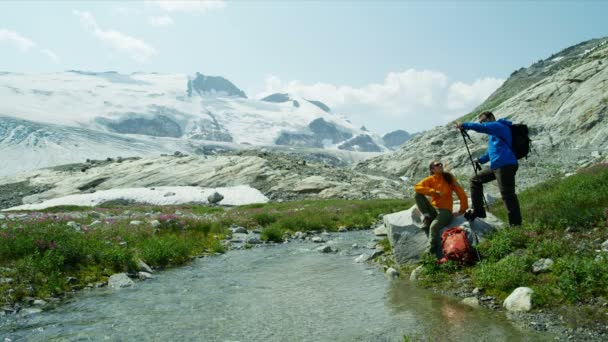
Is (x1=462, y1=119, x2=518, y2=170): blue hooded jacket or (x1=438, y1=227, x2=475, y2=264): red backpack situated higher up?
(x1=462, y1=119, x2=518, y2=170): blue hooded jacket

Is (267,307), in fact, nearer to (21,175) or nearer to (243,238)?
(243,238)

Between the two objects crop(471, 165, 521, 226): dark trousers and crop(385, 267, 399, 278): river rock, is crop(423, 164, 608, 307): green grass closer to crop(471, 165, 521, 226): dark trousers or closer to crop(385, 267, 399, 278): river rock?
crop(471, 165, 521, 226): dark trousers

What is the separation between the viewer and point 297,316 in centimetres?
834

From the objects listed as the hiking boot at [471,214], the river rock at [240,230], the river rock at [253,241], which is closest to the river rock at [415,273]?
the hiking boot at [471,214]

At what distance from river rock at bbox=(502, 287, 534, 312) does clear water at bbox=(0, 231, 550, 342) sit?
392 millimetres

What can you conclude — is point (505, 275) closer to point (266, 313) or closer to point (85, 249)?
point (266, 313)

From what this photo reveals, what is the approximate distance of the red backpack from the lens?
401 inches

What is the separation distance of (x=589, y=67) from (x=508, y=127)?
2533 inches

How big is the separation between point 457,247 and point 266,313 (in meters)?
4.91

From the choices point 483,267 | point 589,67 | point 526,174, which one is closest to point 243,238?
point 483,267

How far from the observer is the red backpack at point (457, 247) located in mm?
10195

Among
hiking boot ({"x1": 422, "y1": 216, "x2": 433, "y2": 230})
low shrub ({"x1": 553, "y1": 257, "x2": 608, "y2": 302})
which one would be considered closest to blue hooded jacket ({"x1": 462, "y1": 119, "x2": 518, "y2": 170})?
hiking boot ({"x1": 422, "y1": 216, "x2": 433, "y2": 230})

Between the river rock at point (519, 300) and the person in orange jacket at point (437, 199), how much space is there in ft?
10.6

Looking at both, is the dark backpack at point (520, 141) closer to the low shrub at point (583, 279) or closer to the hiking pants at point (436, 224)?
the hiking pants at point (436, 224)
